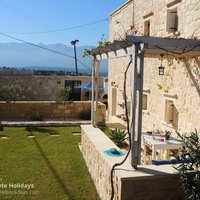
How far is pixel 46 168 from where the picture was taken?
7.05 metres

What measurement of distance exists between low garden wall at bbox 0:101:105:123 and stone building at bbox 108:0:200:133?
13.5ft

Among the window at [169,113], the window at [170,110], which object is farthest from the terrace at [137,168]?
the window at [169,113]

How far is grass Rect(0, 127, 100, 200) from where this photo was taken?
5770mm

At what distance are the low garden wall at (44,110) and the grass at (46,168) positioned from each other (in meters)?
3.99

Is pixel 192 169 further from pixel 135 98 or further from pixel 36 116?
pixel 36 116

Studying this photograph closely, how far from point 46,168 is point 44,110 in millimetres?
7869

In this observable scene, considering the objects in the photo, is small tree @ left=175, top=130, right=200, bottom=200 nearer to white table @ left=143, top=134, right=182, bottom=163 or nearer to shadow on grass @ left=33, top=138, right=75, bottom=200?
white table @ left=143, top=134, right=182, bottom=163

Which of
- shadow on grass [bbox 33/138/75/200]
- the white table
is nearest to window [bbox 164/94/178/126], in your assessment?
the white table

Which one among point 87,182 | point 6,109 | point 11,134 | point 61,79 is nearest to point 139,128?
point 87,182

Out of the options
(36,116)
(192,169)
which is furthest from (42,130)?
(192,169)

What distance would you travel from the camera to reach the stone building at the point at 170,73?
6840 millimetres

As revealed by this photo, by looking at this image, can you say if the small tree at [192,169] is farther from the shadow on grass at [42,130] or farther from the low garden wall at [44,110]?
the low garden wall at [44,110]

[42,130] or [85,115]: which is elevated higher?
[85,115]

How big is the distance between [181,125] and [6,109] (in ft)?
34.4
